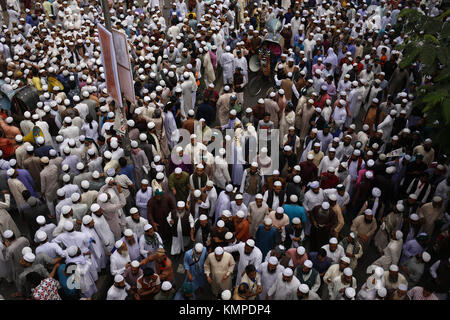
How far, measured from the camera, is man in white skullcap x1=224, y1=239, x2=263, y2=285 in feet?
19.6

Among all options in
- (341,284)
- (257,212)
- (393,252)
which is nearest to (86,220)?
(257,212)

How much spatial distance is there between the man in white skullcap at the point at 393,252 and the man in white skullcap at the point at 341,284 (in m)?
0.95

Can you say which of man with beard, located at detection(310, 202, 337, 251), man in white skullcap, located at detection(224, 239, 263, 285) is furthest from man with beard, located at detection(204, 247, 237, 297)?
man with beard, located at detection(310, 202, 337, 251)

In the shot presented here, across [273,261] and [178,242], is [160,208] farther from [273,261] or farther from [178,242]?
[273,261]

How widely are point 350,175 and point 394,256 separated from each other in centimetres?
182

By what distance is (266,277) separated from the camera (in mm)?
5891

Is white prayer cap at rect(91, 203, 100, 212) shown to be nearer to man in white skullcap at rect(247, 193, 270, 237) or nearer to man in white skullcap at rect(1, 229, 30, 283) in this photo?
man in white skullcap at rect(1, 229, 30, 283)

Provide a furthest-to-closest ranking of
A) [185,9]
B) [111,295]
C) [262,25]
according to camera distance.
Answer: [185,9] → [262,25] → [111,295]

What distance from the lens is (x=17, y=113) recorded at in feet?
30.6

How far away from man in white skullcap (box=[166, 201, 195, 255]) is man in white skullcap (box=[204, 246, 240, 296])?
79 centimetres

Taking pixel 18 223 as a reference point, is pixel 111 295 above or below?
above

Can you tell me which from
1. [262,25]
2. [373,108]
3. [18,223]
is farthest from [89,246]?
[262,25]

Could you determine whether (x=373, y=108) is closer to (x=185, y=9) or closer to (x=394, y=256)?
(x=394, y=256)

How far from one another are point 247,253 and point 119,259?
187 centimetres
